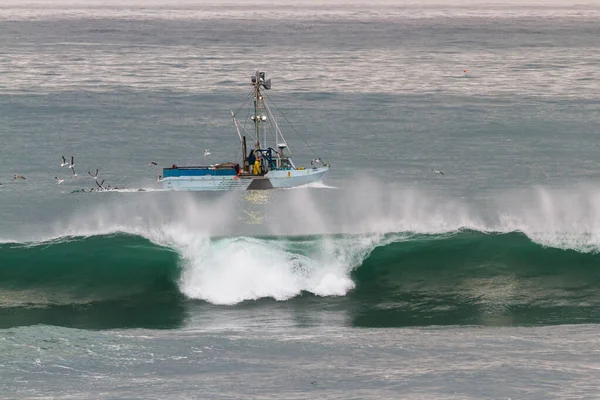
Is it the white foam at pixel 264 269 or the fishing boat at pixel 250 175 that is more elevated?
the fishing boat at pixel 250 175

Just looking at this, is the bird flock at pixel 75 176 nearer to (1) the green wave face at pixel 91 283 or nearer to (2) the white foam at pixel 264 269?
(1) the green wave face at pixel 91 283

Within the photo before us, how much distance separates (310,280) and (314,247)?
293cm

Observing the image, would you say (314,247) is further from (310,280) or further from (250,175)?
(250,175)

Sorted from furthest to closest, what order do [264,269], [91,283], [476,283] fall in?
[91,283] → [476,283] → [264,269]

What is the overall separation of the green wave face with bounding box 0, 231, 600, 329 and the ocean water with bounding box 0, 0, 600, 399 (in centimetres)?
10

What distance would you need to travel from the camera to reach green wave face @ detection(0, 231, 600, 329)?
109 feet

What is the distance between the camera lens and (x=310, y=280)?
1391 inches

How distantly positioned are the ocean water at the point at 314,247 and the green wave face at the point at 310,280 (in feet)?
0.32

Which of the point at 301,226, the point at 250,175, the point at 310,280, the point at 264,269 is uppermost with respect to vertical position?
the point at 250,175

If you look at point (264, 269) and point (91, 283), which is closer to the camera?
point (264, 269)

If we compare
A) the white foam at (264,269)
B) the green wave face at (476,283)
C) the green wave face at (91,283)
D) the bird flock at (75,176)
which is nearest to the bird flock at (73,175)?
the bird flock at (75,176)

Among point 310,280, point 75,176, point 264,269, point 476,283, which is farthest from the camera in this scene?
point 75,176

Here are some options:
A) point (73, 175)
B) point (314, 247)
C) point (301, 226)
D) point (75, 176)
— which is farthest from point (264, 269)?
point (73, 175)

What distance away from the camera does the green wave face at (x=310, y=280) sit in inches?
1308
